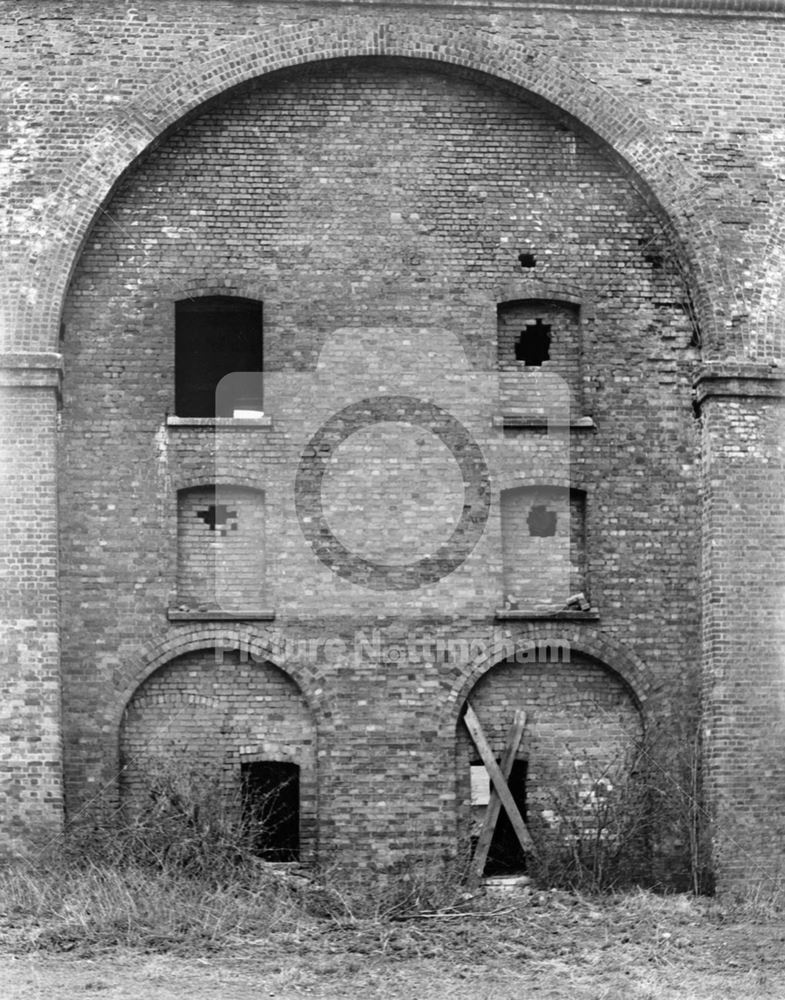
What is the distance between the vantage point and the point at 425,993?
1302 centimetres

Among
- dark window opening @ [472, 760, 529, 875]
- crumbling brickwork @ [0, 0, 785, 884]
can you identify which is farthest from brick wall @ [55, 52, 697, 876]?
dark window opening @ [472, 760, 529, 875]

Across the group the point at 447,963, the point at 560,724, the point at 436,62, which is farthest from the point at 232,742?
the point at 436,62

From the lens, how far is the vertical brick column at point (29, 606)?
1578 centimetres

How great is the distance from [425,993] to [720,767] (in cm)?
490

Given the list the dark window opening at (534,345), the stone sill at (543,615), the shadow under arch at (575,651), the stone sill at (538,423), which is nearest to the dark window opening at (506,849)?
the shadow under arch at (575,651)

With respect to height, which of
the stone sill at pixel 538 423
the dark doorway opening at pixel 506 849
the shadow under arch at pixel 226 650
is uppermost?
the stone sill at pixel 538 423

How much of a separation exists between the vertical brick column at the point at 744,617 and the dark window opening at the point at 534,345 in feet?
5.73

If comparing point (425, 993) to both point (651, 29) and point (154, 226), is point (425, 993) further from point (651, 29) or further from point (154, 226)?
point (651, 29)

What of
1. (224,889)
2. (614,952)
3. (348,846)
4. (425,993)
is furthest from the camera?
(348,846)

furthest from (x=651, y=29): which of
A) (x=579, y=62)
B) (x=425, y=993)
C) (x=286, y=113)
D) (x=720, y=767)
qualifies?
(x=425, y=993)

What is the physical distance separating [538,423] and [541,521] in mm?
1078

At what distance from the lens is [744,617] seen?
55.0 ft

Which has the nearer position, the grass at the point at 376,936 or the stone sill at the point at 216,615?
the grass at the point at 376,936

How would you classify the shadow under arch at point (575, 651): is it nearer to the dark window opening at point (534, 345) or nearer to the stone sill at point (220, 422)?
the dark window opening at point (534, 345)
